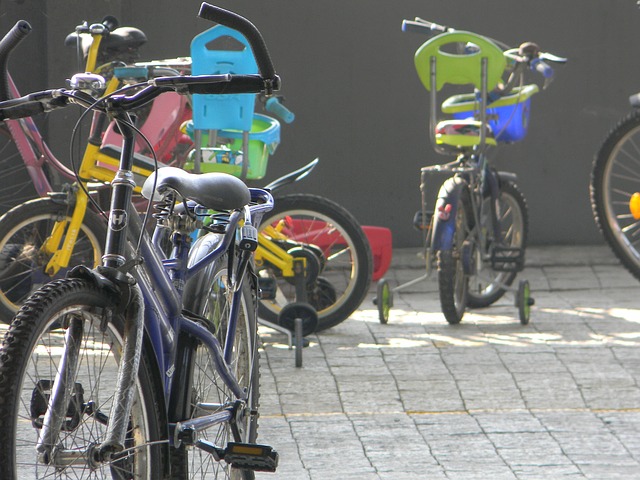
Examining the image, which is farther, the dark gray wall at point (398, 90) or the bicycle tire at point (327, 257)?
the dark gray wall at point (398, 90)

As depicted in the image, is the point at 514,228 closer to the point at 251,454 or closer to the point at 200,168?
the point at 200,168

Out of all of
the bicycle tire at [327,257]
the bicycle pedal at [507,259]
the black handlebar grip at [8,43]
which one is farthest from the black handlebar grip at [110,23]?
the black handlebar grip at [8,43]

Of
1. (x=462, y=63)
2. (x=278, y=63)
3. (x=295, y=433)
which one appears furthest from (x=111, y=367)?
(x=278, y=63)

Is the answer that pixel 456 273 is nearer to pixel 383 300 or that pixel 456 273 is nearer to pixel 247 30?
pixel 383 300

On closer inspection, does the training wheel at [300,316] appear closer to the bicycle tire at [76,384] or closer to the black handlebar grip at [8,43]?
the bicycle tire at [76,384]

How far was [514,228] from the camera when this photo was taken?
7.98 m

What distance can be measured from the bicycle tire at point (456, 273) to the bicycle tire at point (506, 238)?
34 centimetres

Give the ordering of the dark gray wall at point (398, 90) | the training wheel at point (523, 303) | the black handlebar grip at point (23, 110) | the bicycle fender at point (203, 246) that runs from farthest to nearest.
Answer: the dark gray wall at point (398, 90) → the training wheel at point (523, 303) → the bicycle fender at point (203, 246) → the black handlebar grip at point (23, 110)

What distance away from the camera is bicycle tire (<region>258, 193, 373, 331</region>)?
693 cm

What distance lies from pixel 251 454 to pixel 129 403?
2.24ft

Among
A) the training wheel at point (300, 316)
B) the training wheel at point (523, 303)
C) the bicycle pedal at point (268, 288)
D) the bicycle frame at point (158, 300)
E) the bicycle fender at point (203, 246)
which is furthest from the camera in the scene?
the training wheel at point (523, 303)

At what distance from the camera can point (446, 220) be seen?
7051 millimetres

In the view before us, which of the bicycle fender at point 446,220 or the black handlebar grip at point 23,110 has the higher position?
the black handlebar grip at point 23,110

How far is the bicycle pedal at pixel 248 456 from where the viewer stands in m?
3.70
